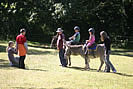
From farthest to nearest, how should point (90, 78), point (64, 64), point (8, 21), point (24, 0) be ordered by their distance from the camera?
point (8, 21), point (24, 0), point (64, 64), point (90, 78)

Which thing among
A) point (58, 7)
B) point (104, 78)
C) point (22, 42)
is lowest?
point (104, 78)

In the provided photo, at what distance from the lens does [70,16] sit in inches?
1215

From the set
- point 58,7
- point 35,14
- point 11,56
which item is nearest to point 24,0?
point 35,14

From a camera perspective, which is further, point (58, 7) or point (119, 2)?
→ point (119, 2)

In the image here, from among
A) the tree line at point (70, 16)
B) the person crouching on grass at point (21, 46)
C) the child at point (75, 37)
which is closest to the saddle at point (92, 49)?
the child at point (75, 37)

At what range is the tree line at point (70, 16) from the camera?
31.4 meters

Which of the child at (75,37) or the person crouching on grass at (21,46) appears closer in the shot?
the person crouching on grass at (21,46)

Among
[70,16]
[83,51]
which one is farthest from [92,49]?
[70,16]

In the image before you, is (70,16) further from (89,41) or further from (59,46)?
(89,41)

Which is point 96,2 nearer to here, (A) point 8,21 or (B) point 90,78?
(A) point 8,21

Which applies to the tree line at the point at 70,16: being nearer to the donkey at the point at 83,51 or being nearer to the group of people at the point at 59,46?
the group of people at the point at 59,46

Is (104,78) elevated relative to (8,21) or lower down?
lower down

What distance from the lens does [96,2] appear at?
3403 cm

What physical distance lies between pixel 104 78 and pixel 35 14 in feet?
68.8
